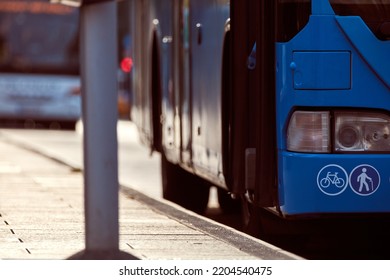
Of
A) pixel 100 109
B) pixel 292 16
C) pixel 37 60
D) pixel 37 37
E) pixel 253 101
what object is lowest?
pixel 37 60

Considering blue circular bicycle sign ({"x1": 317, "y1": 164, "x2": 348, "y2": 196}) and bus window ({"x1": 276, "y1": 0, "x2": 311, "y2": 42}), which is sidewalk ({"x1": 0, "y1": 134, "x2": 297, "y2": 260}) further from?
bus window ({"x1": 276, "y1": 0, "x2": 311, "y2": 42})

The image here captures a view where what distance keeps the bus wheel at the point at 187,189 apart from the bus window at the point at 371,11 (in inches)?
198

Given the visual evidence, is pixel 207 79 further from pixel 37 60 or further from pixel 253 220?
pixel 37 60

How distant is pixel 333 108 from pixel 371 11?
603mm

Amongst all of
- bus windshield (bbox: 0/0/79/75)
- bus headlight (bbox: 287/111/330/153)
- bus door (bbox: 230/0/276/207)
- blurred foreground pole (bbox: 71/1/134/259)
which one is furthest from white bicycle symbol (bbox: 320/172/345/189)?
bus windshield (bbox: 0/0/79/75)

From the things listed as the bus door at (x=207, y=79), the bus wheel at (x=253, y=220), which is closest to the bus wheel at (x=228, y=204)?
the bus door at (x=207, y=79)

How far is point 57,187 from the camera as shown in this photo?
13031 mm

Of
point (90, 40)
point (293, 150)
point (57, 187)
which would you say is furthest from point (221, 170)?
point (57, 187)

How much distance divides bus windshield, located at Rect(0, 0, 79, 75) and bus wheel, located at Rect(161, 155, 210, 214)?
18644mm

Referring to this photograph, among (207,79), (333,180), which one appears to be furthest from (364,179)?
(207,79)

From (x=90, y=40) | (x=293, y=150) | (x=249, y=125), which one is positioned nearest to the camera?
(x=90, y=40)

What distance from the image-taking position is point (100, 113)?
6.85 metres
